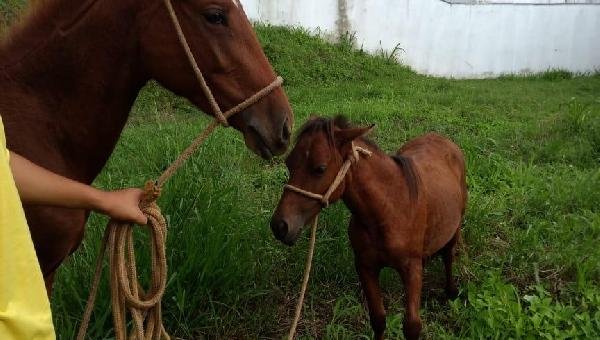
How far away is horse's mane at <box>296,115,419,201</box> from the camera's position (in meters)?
2.41

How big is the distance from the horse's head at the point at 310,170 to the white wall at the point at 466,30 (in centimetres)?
812

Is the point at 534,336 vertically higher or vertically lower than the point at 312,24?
lower

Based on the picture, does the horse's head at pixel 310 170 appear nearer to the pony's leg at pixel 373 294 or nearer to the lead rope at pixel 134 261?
the pony's leg at pixel 373 294

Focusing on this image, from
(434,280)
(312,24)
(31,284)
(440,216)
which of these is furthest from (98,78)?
(312,24)

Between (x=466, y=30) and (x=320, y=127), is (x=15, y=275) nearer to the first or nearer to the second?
(x=320, y=127)

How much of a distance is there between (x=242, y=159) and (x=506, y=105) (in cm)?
490

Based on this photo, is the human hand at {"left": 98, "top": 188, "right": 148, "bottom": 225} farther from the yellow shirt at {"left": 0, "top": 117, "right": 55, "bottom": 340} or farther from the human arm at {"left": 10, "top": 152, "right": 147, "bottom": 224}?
the yellow shirt at {"left": 0, "top": 117, "right": 55, "bottom": 340}

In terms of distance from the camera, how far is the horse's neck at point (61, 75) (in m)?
1.61

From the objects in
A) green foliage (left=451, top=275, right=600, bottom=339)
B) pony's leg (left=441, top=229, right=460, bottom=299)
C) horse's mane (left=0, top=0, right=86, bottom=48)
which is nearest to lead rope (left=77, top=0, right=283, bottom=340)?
horse's mane (left=0, top=0, right=86, bottom=48)

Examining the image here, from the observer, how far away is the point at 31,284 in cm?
107

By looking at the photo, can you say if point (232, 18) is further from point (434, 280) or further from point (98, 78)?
point (434, 280)

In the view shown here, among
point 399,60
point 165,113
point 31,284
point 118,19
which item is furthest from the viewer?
point 399,60

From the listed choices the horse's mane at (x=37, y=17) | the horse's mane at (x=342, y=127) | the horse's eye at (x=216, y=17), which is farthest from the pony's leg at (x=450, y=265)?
the horse's mane at (x=37, y=17)

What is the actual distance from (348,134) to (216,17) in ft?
3.08
